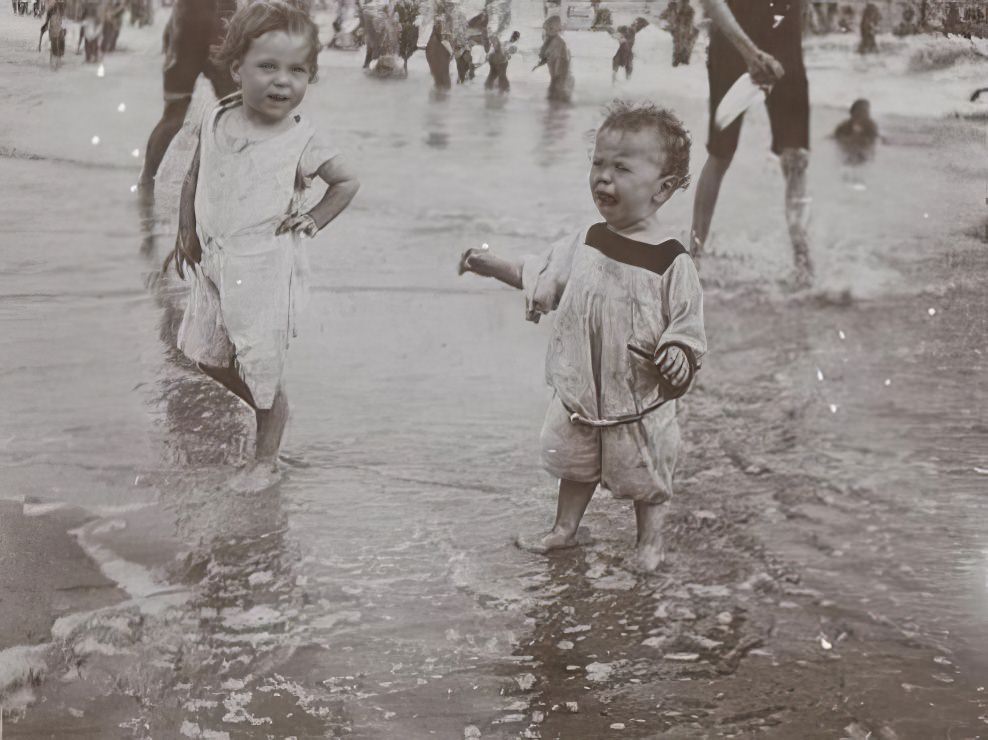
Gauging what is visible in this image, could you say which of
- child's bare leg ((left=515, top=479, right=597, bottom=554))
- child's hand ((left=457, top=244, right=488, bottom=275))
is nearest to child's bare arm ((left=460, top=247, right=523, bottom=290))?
child's hand ((left=457, top=244, right=488, bottom=275))

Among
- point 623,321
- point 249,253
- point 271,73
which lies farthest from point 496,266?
point 271,73

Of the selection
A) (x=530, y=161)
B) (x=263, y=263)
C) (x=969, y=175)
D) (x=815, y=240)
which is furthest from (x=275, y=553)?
(x=969, y=175)

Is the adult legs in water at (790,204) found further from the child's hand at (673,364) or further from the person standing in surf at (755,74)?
the child's hand at (673,364)

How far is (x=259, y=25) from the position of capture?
272 cm

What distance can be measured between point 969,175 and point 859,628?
1234 mm

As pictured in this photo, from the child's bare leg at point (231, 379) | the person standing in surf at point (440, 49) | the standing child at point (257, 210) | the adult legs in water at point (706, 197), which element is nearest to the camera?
the standing child at point (257, 210)

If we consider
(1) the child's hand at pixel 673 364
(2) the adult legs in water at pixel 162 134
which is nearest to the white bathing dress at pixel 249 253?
(2) the adult legs in water at pixel 162 134

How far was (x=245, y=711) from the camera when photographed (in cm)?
254

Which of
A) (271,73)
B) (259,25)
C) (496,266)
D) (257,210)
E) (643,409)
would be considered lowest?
(643,409)

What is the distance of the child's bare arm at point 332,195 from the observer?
2850 millimetres

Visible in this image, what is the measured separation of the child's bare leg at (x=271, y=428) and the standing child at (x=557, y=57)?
A: 0.99 m

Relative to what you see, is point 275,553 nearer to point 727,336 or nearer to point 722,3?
point 727,336

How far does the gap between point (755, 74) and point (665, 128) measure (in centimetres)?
46

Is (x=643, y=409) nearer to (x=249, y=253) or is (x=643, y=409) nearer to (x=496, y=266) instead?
(x=496, y=266)
